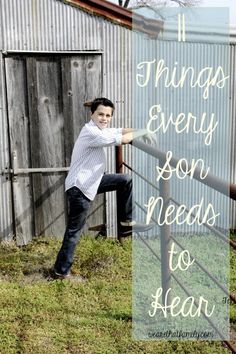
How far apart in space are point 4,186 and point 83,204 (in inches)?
57.3

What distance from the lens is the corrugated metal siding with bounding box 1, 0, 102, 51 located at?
4.92 m

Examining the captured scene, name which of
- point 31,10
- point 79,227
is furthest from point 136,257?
point 31,10

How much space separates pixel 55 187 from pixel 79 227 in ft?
3.93

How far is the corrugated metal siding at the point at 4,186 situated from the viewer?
503 cm

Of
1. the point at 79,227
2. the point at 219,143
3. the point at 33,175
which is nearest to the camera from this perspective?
the point at 79,227

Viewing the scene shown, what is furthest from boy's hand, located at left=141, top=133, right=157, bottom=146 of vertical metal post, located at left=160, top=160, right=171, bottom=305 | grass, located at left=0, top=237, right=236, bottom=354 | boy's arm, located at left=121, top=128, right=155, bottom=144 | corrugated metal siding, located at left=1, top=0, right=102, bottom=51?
corrugated metal siding, located at left=1, top=0, right=102, bottom=51

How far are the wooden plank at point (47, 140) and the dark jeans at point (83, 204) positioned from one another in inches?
46.4

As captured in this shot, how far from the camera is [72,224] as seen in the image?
4.15 m

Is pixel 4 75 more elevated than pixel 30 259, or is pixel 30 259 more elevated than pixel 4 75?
pixel 4 75

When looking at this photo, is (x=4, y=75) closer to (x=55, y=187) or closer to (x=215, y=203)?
(x=55, y=187)

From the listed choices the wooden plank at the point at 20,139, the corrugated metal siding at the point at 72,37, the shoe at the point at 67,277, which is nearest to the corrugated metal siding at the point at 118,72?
the corrugated metal siding at the point at 72,37

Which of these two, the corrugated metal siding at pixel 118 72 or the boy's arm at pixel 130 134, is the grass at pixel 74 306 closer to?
the corrugated metal siding at pixel 118 72

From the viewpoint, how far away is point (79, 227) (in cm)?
418

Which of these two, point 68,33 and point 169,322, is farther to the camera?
point 68,33
